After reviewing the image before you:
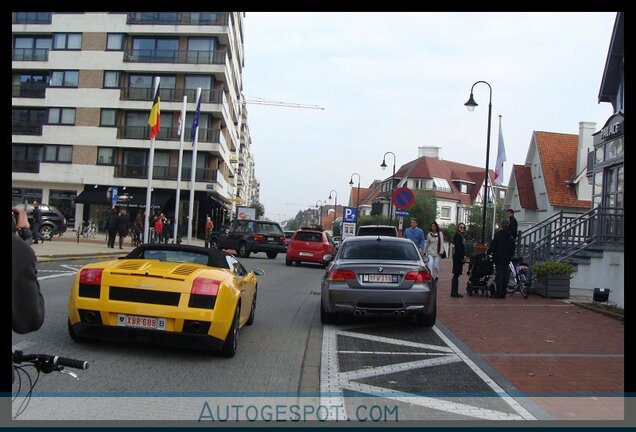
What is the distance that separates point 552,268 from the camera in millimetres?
15102

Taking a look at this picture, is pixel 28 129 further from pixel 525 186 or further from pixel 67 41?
→ pixel 525 186

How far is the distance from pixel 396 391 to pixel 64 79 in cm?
5131

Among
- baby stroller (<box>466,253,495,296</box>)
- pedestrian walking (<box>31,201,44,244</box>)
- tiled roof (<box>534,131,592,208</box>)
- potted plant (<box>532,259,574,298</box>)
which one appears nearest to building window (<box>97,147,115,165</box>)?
pedestrian walking (<box>31,201,44,244</box>)

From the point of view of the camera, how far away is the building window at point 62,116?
168 feet

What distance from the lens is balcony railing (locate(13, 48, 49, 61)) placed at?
51656mm

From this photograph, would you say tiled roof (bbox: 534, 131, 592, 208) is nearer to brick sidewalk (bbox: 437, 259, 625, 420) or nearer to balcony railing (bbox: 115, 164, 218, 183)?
balcony railing (bbox: 115, 164, 218, 183)

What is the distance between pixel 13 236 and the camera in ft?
10.2

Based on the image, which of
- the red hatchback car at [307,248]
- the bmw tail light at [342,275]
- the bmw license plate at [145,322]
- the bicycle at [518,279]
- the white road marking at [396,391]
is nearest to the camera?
the white road marking at [396,391]

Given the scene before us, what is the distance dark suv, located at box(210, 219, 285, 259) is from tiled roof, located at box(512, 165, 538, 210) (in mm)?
25757

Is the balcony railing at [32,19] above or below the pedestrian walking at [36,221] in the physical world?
above

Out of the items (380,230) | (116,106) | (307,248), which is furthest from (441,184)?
(380,230)

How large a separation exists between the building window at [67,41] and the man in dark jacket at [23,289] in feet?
173

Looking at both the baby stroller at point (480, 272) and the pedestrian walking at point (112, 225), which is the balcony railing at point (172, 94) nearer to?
the pedestrian walking at point (112, 225)

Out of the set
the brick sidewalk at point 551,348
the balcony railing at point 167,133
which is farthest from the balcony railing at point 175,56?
the brick sidewalk at point 551,348
